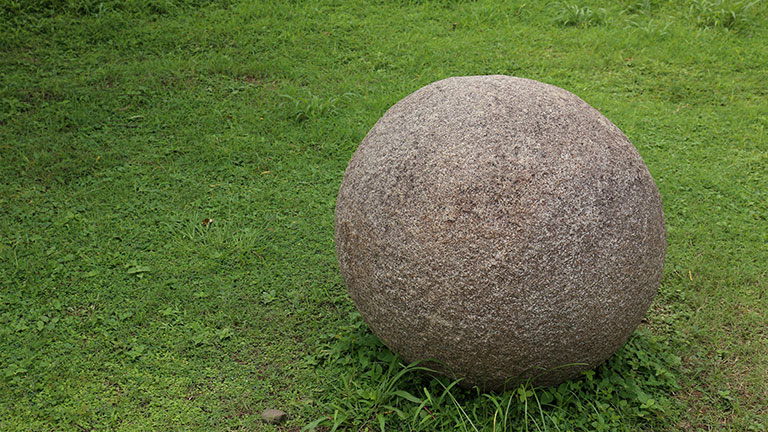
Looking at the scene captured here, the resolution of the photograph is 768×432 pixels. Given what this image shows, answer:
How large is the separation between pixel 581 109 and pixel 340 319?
198 centimetres

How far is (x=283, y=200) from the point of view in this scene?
5.61 metres

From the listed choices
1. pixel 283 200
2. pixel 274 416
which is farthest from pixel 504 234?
pixel 283 200

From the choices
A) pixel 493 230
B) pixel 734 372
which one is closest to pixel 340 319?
pixel 493 230

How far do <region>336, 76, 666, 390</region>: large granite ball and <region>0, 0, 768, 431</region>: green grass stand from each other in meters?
0.40

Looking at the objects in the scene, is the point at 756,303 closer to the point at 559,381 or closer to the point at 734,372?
the point at 734,372

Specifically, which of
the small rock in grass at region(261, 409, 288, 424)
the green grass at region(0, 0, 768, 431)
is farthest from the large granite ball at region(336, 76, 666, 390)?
the small rock in grass at region(261, 409, 288, 424)

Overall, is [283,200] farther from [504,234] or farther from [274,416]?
[504,234]

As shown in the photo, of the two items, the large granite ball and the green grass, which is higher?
the large granite ball

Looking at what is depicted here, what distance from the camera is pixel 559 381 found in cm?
354

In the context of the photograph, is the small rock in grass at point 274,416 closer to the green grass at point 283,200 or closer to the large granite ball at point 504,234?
the green grass at point 283,200

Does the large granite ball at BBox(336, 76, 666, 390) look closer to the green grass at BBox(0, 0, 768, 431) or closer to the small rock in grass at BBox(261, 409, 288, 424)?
the green grass at BBox(0, 0, 768, 431)

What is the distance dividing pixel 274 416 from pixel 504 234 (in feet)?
5.32

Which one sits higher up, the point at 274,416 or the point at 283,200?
the point at 283,200

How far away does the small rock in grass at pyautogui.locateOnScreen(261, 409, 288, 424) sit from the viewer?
12.1ft
